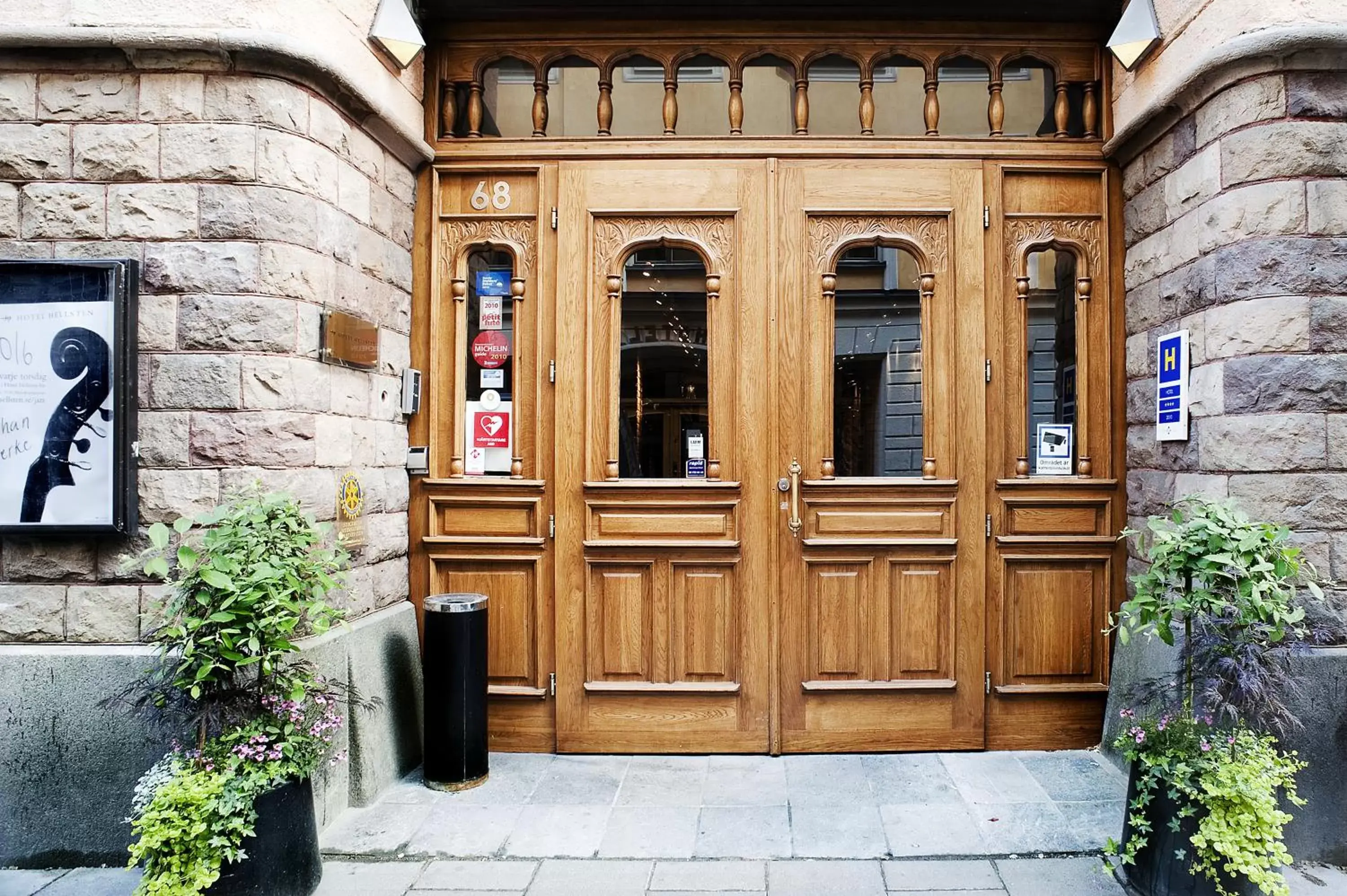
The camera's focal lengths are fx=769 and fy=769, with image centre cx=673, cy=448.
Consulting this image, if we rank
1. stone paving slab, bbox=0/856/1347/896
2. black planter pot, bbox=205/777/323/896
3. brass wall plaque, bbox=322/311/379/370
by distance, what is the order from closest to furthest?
black planter pot, bbox=205/777/323/896, stone paving slab, bbox=0/856/1347/896, brass wall plaque, bbox=322/311/379/370

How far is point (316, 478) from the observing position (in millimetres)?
3605

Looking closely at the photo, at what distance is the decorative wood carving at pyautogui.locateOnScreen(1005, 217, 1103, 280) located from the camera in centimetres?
454

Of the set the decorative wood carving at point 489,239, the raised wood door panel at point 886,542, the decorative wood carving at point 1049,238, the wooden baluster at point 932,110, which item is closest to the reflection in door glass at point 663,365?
the raised wood door panel at point 886,542

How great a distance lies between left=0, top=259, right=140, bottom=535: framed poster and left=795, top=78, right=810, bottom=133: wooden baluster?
352 cm

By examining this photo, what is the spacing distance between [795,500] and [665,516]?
Answer: 751mm

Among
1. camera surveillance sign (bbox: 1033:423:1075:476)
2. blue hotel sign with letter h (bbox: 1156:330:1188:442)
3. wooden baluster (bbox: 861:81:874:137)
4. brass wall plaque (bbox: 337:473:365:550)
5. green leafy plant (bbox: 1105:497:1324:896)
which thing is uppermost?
wooden baluster (bbox: 861:81:874:137)

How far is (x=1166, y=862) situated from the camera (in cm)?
297

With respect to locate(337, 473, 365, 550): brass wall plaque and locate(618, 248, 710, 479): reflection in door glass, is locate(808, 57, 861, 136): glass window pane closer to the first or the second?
locate(618, 248, 710, 479): reflection in door glass

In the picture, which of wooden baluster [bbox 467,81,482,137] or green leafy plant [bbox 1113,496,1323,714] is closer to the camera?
green leafy plant [bbox 1113,496,1323,714]

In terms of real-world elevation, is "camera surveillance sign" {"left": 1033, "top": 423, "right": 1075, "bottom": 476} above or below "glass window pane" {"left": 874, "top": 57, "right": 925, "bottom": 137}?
below

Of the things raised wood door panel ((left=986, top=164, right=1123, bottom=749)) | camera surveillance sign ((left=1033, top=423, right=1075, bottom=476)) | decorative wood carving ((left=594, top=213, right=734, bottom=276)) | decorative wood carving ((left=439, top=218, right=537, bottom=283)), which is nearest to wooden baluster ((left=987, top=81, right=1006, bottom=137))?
raised wood door panel ((left=986, top=164, right=1123, bottom=749))

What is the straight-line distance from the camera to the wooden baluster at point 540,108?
4.59 metres

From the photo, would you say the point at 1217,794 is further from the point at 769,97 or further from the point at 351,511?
the point at 769,97

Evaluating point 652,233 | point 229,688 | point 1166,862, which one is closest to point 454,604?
point 229,688
